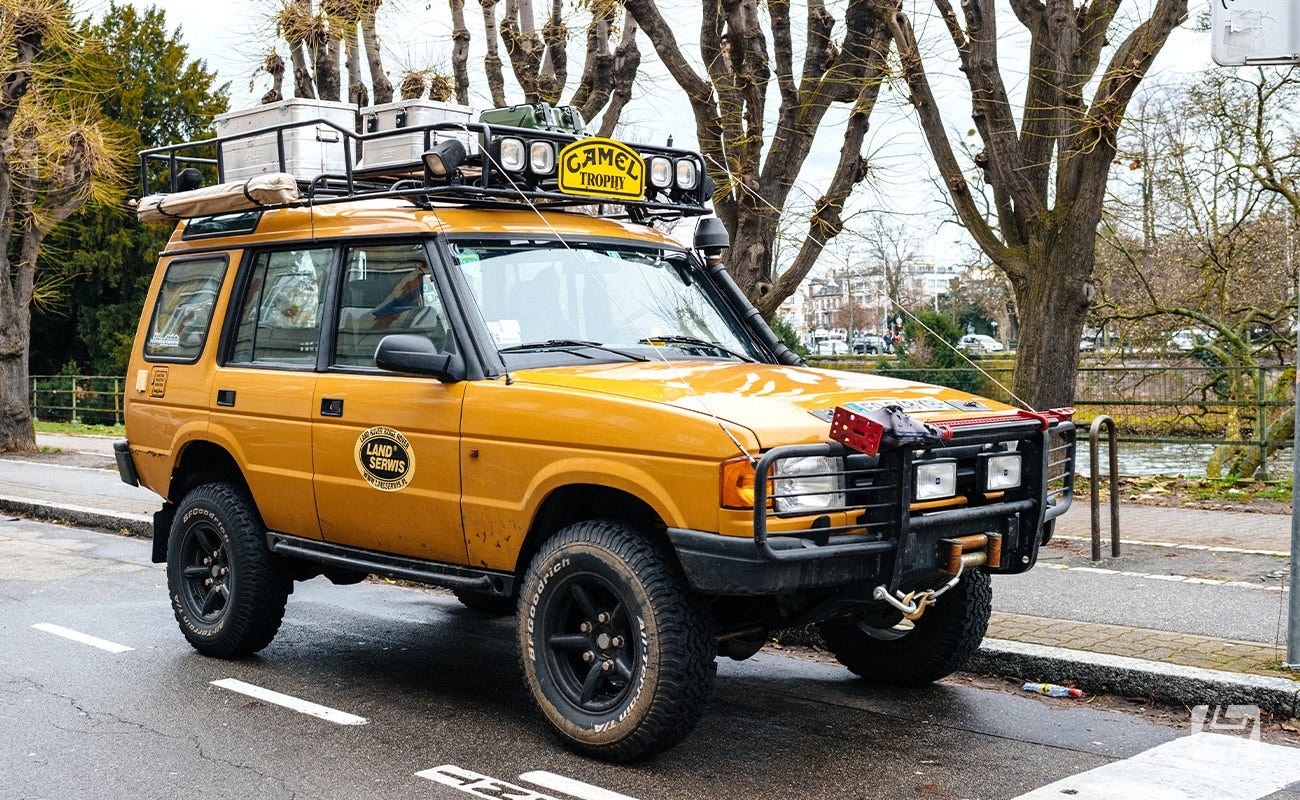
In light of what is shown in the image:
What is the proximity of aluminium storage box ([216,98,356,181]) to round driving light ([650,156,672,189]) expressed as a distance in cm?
182

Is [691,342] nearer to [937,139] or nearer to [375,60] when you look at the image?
[937,139]

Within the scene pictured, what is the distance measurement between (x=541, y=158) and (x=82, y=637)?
12.9ft

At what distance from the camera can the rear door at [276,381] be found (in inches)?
249

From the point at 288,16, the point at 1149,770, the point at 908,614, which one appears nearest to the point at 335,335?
the point at 908,614

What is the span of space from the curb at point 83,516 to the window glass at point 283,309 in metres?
5.60

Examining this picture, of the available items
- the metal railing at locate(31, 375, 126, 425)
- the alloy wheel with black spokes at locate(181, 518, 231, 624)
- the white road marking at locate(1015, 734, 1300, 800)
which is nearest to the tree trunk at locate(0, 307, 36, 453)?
the metal railing at locate(31, 375, 126, 425)

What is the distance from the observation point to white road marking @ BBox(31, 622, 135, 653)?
23.5 feet

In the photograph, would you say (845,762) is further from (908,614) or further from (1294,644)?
(1294,644)

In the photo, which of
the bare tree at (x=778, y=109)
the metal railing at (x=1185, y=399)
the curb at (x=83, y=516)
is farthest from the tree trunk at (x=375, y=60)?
the metal railing at (x=1185, y=399)

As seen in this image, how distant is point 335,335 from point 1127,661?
161 inches

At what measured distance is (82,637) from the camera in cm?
A: 743

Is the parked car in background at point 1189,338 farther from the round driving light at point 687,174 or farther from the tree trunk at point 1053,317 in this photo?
the round driving light at point 687,174

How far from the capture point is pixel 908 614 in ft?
16.2

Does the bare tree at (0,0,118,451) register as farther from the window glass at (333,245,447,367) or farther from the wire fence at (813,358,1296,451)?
the window glass at (333,245,447,367)
